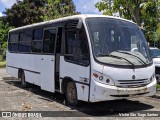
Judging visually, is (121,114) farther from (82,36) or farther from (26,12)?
(26,12)

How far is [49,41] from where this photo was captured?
39.7 feet

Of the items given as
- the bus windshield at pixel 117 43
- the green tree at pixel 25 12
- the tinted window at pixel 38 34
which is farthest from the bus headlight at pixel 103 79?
the green tree at pixel 25 12

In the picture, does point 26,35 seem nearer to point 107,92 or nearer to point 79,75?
point 79,75

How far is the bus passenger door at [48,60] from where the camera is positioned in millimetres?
11631

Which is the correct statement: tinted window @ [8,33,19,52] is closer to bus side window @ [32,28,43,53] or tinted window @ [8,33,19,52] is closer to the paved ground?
bus side window @ [32,28,43,53]

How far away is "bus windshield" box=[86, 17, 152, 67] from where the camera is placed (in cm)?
945

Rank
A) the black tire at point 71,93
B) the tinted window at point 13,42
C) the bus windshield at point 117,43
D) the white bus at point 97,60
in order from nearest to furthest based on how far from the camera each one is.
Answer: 1. the white bus at point 97,60
2. the bus windshield at point 117,43
3. the black tire at point 71,93
4. the tinted window at point 13,42

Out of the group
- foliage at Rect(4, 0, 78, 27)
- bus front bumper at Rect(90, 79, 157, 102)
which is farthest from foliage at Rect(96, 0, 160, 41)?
foliage at Rect(4, 0, 78, 27)

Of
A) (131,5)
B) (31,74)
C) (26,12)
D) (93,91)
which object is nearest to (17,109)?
(93,91)

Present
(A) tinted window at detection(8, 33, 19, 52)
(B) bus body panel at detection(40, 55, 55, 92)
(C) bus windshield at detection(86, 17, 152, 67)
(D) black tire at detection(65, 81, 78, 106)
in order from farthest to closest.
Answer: (A) tinted window at detection(8, 33, 19, 52) → (B) bus body panel at detection(40, 55, 55, 92) → (D) black tire at detection(65, 81, 78, 106) → (C) bus windshield at detection(86, 17, 152, 67)

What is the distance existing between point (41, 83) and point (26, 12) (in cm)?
3433

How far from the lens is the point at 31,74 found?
14.0 meters

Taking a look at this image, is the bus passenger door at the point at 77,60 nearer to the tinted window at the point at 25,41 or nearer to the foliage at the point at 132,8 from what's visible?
the tinted window at the point at 25,41

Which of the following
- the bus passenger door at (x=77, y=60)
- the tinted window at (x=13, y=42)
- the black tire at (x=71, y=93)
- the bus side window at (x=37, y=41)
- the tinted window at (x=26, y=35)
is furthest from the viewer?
the tinted window at (x=13, y=42)
